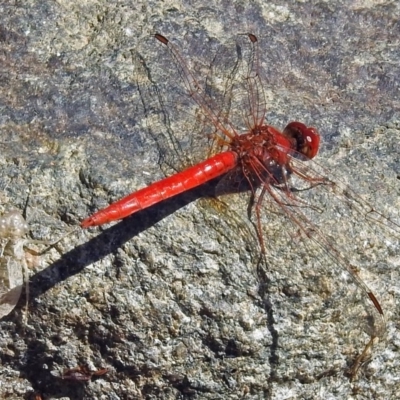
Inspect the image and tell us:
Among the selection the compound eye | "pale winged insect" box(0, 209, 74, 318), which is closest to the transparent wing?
the compound eye

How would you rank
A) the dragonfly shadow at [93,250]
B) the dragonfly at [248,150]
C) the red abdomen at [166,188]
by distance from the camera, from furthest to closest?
the dragonfly at [248,150], the dragonfly shadow at [93,250], the red abdomen at [166,188]

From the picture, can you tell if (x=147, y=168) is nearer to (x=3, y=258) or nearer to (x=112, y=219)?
(x=112, y=219)

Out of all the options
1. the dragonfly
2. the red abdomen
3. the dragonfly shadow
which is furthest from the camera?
the dragonfly

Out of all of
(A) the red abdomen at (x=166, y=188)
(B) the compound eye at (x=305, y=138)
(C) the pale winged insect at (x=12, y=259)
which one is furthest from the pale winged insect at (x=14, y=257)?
(B) the compound eye at (x=305, y=138)

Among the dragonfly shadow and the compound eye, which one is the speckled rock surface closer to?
the dragonfly shadow

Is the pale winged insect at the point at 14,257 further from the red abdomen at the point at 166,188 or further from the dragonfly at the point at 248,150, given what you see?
the dragonfly at the point at 248,150

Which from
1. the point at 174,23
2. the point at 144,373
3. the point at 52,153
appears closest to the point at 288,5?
the point at 174,23

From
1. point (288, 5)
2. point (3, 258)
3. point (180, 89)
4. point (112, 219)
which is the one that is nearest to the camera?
point (112, 219)
